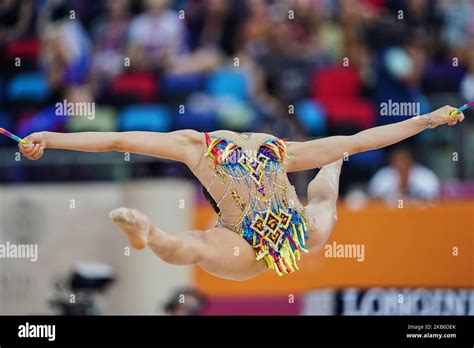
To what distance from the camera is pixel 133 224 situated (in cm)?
537

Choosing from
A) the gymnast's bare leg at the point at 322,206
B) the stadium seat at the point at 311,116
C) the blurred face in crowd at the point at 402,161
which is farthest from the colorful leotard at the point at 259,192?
the stadium seat at the point at 311,116

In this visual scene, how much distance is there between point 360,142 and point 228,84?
465 cm

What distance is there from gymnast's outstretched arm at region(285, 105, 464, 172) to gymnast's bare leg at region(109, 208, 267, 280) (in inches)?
22.3

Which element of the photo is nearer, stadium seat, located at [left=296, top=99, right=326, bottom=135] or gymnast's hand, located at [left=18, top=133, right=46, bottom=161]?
gymnast's hand, located at [left=18, top=133, right=46, bottom=161]

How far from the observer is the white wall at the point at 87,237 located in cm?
910

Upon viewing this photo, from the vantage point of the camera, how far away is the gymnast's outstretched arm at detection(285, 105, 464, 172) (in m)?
6.21

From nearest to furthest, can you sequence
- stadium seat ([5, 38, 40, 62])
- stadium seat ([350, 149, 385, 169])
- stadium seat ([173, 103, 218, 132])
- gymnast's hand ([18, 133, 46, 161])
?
gymnast's hand ([18, 133, 46, 161]) < stadium seat ([173, 103, 218, 132]) < stadium seat ([350, 149, 385, 169]) < stadium seat ([5, 38, 40, 62])

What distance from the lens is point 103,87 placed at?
10.7 m

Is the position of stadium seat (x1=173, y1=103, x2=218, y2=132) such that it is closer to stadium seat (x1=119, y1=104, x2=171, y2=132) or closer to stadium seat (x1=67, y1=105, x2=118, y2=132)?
stadium seat (x1=119, y1=104, x2=171, y2=132)

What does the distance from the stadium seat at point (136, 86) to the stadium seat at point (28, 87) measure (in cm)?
68

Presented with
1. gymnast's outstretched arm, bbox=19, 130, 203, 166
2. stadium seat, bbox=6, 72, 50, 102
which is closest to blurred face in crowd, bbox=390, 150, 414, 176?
stadium seat, bbox=6, 72, 50, 102

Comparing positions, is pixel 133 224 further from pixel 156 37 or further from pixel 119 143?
pixel 156 37
